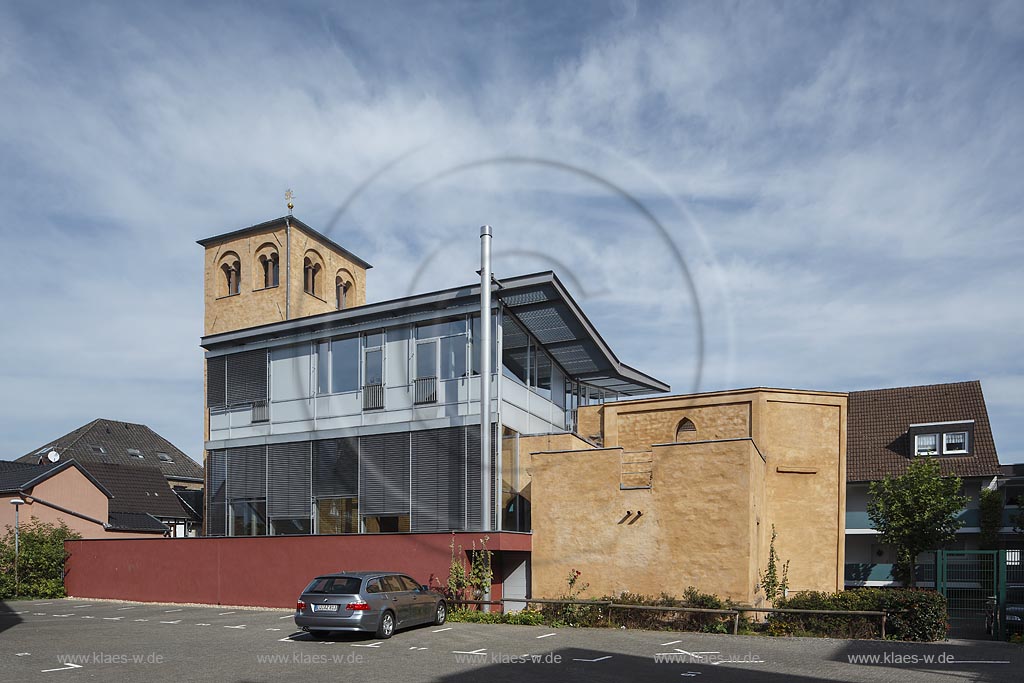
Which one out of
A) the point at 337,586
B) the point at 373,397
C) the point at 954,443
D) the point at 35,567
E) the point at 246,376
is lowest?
the point at 35,567

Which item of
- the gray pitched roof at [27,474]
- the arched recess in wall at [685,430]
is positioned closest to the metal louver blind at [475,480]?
the arched recess in wall at [685,430]

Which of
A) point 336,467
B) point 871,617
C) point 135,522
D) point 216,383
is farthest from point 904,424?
point 135,522

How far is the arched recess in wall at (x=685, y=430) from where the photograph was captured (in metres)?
28.2

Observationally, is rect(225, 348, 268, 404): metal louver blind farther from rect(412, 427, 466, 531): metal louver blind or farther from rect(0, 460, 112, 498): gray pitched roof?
rect(0, 460, 112, 498): gray pitched roof

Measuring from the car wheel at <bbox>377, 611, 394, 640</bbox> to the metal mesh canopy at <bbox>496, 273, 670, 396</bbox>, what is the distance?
1004 centimetres

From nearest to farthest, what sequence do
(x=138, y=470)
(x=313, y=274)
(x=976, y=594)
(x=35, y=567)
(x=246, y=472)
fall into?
(x=976, y=594) < (x=246, y=472) < (x=35, y=567) < (x=313, y=274) < (x=138, y=470)

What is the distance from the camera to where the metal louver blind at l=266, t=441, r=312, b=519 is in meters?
27.4

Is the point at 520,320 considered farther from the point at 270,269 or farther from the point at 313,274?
the point at 313,274

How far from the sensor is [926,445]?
40750 millimetres

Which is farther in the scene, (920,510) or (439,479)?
(920,510)

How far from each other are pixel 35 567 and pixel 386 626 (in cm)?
1985

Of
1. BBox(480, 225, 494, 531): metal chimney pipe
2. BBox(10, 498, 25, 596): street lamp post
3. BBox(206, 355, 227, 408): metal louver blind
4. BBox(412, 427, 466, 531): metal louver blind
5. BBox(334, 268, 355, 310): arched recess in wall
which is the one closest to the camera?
BBox(480, 225, 494, 531): metal chimney pipe

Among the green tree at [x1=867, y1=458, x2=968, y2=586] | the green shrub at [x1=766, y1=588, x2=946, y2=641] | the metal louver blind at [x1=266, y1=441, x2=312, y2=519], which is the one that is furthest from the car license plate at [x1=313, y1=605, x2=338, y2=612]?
the green tree at [x1=867, y1=458, x2=968, y2=586]

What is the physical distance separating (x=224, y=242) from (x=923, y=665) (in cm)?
3259
